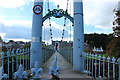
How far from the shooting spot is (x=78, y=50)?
21.5ft

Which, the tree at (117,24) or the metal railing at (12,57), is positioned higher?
the tree at (117,24)

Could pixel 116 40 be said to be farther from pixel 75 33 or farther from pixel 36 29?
pixel 36 29

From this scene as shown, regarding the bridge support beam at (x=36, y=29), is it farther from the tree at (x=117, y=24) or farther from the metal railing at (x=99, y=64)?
the tree at (x=117, y=24)

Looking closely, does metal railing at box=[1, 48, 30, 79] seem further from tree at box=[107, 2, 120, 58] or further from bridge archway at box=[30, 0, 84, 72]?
tree at box=[107, 2, 120, 58]

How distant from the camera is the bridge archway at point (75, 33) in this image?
656 cm

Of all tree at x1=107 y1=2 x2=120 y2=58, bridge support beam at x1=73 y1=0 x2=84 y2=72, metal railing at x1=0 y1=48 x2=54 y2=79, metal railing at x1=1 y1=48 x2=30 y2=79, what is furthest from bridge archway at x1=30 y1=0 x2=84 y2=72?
tree at x1=107 y1=2 x2=120 y2=58

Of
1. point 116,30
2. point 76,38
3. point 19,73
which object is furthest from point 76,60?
point 116,30

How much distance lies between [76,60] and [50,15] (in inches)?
95.1

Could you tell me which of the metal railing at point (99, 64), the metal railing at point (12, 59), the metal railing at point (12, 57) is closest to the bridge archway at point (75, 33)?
the metal railing at point (99, 64)

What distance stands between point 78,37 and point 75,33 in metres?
0.21

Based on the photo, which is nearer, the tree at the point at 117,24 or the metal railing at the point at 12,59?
the metal railing at the point at 12,59

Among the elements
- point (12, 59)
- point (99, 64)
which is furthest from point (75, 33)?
point (12, 59)

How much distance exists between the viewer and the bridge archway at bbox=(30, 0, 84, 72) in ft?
21.5

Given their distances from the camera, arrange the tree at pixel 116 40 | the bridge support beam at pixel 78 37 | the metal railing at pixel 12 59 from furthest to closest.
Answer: the tree at pixel 116 40 < the bridge support beam at pixel 78 37 < the metal railing at pixel 12 59
